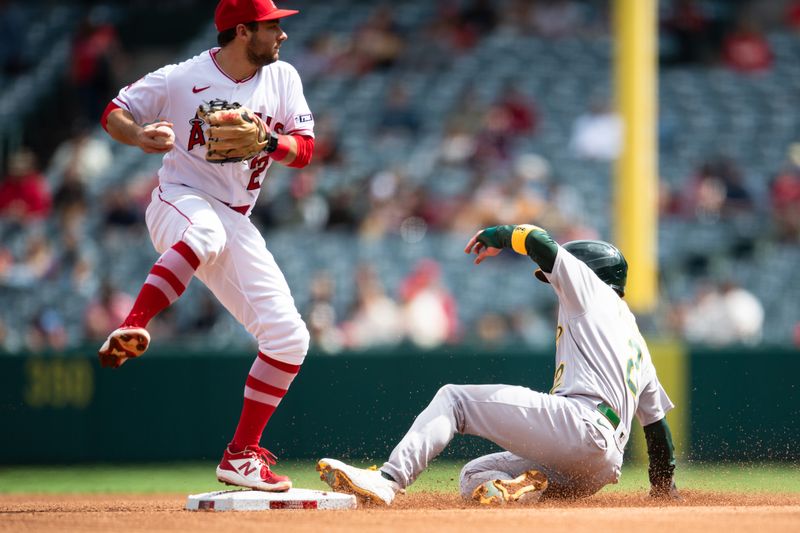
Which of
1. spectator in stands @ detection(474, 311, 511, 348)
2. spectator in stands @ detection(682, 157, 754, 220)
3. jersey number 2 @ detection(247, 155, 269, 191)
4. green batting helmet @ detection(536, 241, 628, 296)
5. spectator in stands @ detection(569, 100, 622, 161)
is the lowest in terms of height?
spectator in stands @ detection(474, 311, 511, 348)

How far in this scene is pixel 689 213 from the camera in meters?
12.6

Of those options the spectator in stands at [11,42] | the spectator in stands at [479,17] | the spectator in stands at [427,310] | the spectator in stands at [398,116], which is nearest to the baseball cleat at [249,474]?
the spectator in stands at [427,310]

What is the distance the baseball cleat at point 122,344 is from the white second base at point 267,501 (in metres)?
0.87

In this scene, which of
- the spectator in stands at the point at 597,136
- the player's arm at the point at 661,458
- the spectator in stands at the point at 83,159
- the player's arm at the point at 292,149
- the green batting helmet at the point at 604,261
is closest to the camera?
the player's arm at the point at 292,149

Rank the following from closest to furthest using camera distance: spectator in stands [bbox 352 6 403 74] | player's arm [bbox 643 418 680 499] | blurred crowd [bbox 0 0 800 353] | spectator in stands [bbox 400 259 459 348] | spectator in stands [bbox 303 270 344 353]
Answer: player's arm [bbox 643 418 680 499], spectator in stands [bbox 303 270 344 353], spectator in stands [bbox 400 259 459 348], blurred crowd [bbox 0 0 800 353], spectator in stands [bbox 352 6 403 74]

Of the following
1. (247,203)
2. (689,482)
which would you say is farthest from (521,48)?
(247,203)

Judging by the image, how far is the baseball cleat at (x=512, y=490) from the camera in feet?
18.3

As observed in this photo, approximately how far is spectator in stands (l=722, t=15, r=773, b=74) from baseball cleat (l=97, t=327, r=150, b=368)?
1111 cm

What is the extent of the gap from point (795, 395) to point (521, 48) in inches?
277

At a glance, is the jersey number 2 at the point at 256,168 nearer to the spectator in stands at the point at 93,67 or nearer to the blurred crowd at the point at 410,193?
the blurred crowd at the point at 410,193

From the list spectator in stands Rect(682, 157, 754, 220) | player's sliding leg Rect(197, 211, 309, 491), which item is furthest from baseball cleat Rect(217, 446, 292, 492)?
spectator in stands Rect(682, 157, 754, 220)

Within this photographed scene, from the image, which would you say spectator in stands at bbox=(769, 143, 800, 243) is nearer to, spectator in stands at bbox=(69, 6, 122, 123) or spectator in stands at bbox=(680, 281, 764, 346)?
spectator in stands at bbox=(680, 281, 764, 346)

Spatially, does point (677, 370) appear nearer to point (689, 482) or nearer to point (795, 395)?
point (795, 395)

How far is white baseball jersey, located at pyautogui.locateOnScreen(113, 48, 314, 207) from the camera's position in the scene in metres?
5.61
